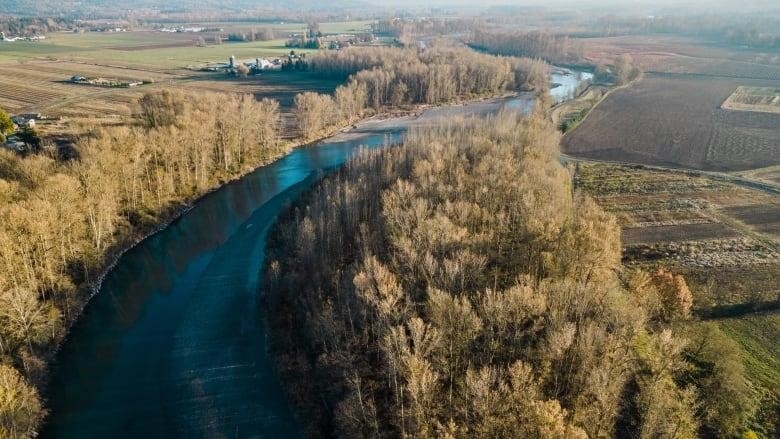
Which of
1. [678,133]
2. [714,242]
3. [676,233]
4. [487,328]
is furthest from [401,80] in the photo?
[487,328]

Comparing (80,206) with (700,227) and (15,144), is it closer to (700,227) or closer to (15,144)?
(15,144)

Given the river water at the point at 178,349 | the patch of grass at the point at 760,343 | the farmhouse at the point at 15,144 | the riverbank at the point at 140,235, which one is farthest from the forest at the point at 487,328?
the farmhouse at the point at 15,144

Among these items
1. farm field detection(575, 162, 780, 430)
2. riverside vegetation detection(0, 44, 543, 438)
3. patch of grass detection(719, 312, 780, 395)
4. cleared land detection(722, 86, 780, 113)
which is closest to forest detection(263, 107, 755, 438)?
patch of grass detection(719, 312, 780, 395)

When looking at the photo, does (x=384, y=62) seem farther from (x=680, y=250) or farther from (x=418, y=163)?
(x=680, y=250)

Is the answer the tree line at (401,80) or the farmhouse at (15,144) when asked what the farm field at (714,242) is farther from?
the farmhouse at (15,144)

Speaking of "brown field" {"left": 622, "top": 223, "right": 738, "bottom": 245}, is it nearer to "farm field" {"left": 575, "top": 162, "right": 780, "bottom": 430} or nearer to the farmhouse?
"farm field" {"left": 575, "top": 162, "right": 780, "bottom": 430}

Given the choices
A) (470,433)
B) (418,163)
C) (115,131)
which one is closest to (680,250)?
(418,163)
